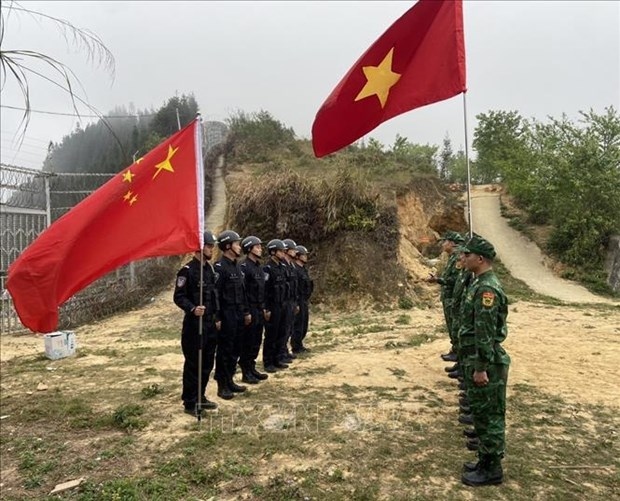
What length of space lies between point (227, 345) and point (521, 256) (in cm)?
1662

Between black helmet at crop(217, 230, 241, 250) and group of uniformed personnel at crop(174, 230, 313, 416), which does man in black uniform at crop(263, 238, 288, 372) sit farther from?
black helmet at crop(217, 230, 241, 250)

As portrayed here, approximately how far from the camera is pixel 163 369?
789cm

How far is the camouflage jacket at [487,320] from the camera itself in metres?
3.81

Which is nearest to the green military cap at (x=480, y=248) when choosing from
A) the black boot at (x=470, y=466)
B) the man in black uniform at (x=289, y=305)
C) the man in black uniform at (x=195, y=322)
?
the black boot at (x=470, y=466)

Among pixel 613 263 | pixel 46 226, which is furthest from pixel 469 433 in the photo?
pixel 613 263

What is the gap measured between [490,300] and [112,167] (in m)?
25.1

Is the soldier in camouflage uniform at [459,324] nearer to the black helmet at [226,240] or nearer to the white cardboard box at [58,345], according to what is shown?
the black helmet at [226,240]

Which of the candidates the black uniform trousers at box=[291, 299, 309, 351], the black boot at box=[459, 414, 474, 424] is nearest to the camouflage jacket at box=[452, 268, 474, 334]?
the black boot at box=[459, 414, 474, 424]

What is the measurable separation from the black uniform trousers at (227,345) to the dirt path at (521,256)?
1196 centimetres

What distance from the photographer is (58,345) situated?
9.10 metres

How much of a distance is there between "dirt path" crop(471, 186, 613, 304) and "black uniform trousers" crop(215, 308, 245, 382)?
1196 cm

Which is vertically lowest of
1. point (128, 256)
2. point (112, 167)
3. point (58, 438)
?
point (58, 438)

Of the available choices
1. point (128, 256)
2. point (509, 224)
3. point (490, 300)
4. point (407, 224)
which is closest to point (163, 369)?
point (128, 256)

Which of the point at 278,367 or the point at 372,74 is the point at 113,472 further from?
the point at 372,74
